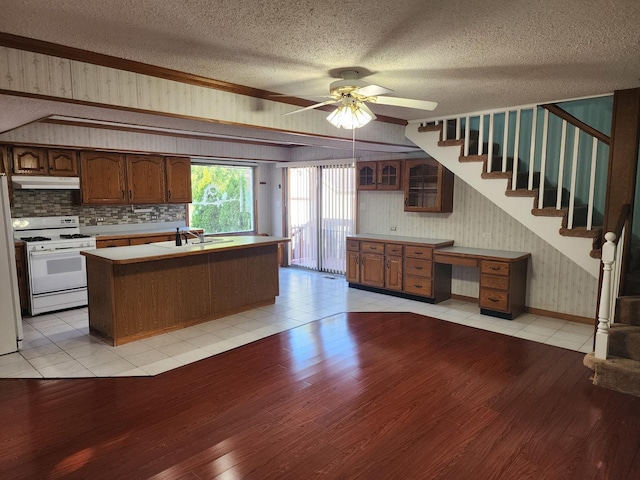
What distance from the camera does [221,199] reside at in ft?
26.5

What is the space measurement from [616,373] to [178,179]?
6.28 m

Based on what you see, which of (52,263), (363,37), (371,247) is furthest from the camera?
(371,247)

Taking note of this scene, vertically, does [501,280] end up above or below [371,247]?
below

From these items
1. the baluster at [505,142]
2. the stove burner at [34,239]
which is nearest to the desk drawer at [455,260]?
the baluster at [505,142]

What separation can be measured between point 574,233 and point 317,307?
10.4 ft

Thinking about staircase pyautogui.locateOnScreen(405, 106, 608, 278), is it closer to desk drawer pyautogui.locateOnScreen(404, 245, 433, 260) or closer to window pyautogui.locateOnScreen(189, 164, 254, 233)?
desk drawer pyautogui.locateOnScreen(404, 245, 433, 260)

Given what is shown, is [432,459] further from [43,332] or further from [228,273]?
[43,332]

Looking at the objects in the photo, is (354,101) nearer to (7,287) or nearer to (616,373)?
(616,373)

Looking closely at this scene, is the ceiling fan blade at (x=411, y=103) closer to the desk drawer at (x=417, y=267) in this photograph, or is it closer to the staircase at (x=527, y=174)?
the staircase at (x=527, y=174)

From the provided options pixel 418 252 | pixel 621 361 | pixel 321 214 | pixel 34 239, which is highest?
pixel 321 214

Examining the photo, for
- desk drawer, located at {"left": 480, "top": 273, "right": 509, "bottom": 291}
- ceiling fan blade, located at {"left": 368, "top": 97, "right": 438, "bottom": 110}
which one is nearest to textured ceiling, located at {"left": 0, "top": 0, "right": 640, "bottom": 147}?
ceiling fan blade, located at {"left": 368, "top": 97, "right": 438, "bottom": 110}

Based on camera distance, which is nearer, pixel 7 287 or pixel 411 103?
pixel 411 103

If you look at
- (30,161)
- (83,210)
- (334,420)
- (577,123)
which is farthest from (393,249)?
(30,161)

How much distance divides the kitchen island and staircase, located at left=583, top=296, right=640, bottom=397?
3791mm
